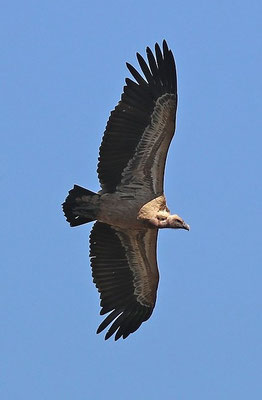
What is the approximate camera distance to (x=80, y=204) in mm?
23781

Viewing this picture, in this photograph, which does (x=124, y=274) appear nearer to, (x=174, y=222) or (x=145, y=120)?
(x=174, y=222)

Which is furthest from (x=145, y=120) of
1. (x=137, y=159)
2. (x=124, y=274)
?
(x=124, y=274)

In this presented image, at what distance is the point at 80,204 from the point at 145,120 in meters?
1.61

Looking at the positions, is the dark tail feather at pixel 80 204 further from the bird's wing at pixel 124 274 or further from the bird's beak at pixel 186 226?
the bird's beak at pixel 186 226

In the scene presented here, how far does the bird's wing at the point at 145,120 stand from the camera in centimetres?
2366

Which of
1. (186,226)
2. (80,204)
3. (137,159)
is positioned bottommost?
(186,226)

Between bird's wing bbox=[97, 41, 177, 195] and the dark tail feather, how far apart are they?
37 cm

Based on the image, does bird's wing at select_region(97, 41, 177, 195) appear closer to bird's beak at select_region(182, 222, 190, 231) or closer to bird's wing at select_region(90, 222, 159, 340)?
bird's beak at select_region(182, 222, 190, 231)

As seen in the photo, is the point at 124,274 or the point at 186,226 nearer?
the point at 186,226

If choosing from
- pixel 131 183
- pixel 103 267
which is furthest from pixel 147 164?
pixel 103 267

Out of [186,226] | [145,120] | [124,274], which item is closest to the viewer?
[145,120]

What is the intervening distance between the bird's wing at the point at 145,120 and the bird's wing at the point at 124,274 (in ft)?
3.98

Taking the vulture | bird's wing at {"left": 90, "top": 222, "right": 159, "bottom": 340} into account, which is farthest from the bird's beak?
bird's wing at {"left": 90, "top": 222, "right": 159, "bottom": 340}

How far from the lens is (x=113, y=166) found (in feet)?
78.3
